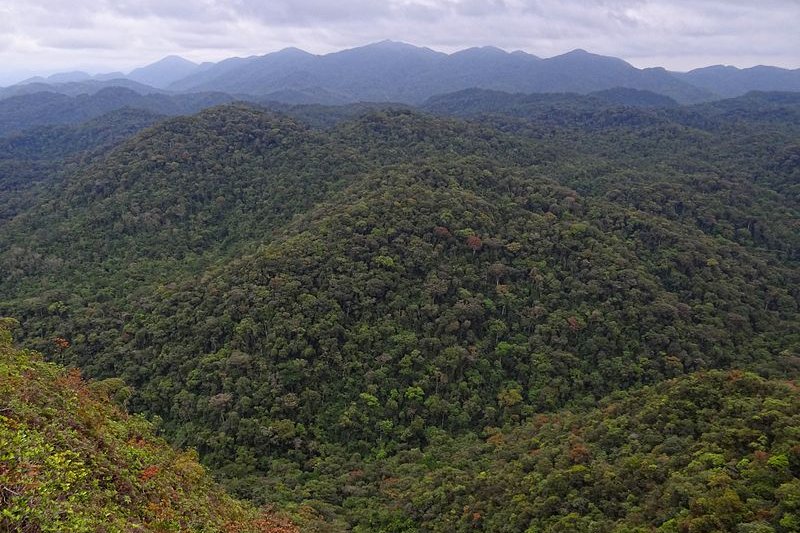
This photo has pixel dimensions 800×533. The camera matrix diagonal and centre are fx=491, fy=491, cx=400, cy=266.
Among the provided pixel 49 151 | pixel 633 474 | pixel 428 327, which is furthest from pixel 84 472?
pixel 49 151

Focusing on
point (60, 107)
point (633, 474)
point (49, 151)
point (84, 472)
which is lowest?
point (633, 474)

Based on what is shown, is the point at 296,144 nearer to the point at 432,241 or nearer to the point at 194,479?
the point at 432,241

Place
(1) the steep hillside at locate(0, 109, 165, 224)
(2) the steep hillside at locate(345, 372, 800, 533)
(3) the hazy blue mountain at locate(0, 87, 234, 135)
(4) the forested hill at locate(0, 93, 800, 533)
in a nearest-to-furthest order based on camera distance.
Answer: (2) the steep hillside at locate(345, 372, 800, 533)
(4) the forested hill at locate(0, 93, 800, 533)
(1) the steep hillside at locate(0, 109, 165, 224)
(3) the hazy blue mountain at locate(0, 87, 234, 135)

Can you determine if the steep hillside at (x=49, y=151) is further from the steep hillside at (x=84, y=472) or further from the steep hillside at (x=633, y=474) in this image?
the steep hillside at (x=633, y=474)

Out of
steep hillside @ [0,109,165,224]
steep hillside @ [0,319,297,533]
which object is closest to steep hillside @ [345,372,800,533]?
steep hillside @ [0,319,297,533]

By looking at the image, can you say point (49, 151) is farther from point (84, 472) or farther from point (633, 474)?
point (633, 474)

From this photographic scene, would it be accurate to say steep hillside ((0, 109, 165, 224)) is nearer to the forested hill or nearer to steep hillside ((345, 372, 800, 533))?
the forested hill
